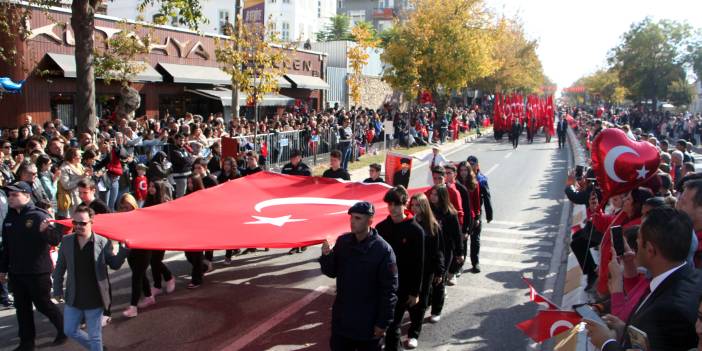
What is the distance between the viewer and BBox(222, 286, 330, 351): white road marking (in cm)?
660

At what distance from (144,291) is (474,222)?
4.92m

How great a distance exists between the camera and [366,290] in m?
4.88

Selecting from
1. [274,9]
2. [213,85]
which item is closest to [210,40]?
[213,85]

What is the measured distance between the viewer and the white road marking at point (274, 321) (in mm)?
6602

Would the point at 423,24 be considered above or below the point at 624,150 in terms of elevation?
above

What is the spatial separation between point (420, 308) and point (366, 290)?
185 cm

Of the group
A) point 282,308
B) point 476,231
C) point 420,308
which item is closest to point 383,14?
point 476,231

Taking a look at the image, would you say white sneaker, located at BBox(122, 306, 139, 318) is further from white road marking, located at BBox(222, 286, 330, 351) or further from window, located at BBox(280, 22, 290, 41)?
window, located at BBox(280, 22, 290, 41)

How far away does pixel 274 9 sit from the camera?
57.8 m

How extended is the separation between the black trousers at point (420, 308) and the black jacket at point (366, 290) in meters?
1.47

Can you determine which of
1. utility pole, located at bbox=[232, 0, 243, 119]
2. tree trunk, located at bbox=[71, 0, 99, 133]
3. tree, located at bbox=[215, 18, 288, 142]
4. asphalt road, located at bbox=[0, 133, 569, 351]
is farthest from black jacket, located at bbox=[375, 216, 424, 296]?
utility pole, located at bbox=[232, 0, 243, 119]

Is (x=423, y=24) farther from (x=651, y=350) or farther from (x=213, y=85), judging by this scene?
(x=651, y=350)

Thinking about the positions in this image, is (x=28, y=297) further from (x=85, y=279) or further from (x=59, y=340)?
(x=85, y=279)

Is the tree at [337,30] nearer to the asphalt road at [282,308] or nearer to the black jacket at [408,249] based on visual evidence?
the asphalt road at [282,308]
